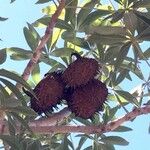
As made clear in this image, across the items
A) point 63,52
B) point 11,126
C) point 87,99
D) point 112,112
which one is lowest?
point 112,112

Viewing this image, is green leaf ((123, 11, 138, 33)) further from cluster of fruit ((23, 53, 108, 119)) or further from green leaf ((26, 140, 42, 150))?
green leaf ((26, 140, 42, 150))

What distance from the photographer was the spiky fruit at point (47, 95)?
3.19m

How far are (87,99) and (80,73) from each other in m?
0.16

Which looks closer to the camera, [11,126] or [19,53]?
[11,126]

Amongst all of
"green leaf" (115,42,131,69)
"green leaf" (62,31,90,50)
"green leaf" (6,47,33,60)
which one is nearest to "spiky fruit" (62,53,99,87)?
"green leaf" (115,42,131,69)

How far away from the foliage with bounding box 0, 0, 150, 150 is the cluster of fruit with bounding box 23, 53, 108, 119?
113 mm

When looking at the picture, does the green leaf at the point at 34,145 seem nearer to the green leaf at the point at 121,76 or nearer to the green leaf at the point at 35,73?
the green leaf at the point at 35,73

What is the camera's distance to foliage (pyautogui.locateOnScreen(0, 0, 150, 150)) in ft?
10.1

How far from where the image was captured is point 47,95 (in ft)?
10.5

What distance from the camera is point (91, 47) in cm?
380

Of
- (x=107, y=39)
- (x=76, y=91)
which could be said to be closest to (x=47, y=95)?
(x=76, y=91)

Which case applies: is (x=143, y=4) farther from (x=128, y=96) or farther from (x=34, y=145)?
(x=34, y=145)

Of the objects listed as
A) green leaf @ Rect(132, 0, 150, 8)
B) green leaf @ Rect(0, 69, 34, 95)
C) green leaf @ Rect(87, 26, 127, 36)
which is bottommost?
green leaf @ Rect(0, 69, 34, 95)

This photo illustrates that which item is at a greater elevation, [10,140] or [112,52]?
[112,52]
